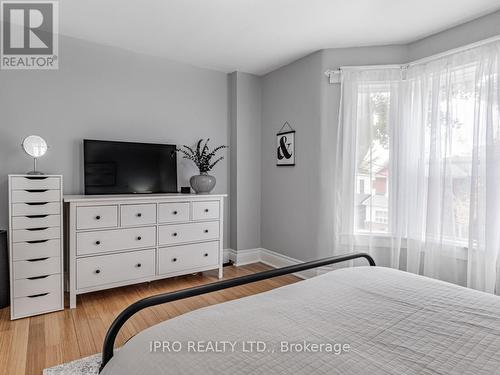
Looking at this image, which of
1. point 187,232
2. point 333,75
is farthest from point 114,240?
point 333,75

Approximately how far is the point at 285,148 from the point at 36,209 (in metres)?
2.68

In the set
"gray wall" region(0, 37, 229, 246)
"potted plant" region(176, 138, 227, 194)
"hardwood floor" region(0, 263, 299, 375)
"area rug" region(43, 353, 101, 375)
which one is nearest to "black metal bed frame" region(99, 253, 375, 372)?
"area rug" region(43, 353, 101, 375)

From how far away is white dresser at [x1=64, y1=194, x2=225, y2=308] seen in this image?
283 centimetres

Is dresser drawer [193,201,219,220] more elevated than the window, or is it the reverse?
the window

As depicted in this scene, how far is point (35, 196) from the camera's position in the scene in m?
2.60

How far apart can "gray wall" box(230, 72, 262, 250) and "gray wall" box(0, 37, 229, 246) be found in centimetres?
25

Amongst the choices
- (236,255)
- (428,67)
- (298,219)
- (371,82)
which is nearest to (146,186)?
(236,255)

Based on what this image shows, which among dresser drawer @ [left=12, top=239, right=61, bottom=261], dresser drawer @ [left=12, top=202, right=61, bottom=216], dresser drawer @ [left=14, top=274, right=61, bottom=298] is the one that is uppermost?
dresser drawer @ [left=12, top=202, right=61, bottom=216]

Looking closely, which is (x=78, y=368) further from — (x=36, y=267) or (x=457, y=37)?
(x=457, y=37)

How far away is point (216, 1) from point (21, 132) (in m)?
2.18

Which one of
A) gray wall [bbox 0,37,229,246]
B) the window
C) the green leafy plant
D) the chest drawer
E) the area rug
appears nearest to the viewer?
the area rug

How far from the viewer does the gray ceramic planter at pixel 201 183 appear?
3638 mm

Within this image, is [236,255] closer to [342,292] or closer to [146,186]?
[146,186]

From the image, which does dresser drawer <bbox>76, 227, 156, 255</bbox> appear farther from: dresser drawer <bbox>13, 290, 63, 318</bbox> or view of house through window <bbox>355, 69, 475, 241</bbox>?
view of house through window <bbox>355, 69, 475, 241</bbox>
